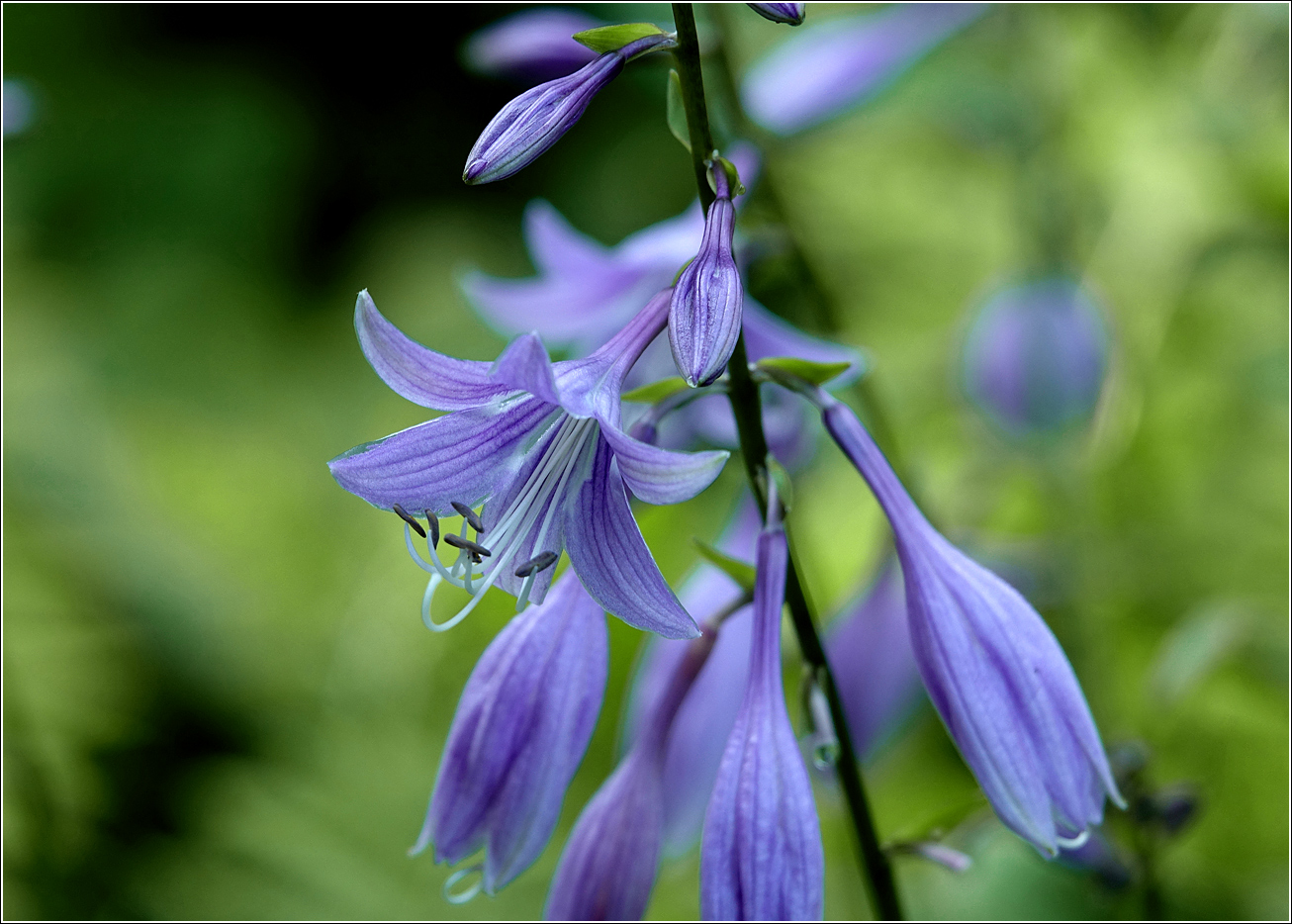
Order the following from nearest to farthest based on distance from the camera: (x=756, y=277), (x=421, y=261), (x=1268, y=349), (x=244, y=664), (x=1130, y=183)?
(x=756, y=277), (x=1268, y=349), (x=244, y=664), (x=1130, y=183), (x=421, y=261)

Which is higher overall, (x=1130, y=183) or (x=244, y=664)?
(x=1130, y=183)

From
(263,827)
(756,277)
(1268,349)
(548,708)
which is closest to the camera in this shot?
(548,708)

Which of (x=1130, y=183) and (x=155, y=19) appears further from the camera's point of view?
(x=155, y=19)

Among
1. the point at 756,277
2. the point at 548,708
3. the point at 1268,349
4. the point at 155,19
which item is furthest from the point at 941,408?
the point at 155,19

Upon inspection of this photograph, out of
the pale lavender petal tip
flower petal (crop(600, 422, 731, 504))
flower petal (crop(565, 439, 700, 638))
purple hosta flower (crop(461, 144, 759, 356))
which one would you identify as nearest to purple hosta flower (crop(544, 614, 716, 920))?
the pale lavender petal tip

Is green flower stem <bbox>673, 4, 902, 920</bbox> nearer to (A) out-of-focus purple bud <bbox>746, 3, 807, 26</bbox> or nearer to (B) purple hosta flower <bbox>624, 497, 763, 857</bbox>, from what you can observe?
(A) out-of-focus purple bud <bbox>746, 3, 807, 26</bbox>

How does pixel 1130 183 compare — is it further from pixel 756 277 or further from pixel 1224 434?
pixel 756 277
